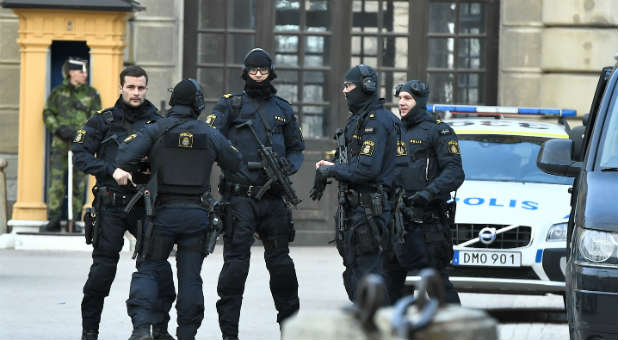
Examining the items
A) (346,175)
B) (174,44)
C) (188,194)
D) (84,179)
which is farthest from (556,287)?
(174,44)

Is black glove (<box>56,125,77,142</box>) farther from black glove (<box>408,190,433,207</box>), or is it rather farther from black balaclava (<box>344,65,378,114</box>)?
black balaclava (<box>344,65,378,114</box>)

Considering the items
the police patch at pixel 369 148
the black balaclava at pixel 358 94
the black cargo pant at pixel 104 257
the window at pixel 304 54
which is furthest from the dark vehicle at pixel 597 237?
the window at pixel 304 54

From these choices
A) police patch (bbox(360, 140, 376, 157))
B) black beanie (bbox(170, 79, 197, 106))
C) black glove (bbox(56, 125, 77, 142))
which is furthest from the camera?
black glove (bbox(56, 125, 77, 142))

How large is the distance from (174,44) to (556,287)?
8.30 metres

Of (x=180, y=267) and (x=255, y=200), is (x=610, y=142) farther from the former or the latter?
(x=180, y=267)

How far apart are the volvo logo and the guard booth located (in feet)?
21.9

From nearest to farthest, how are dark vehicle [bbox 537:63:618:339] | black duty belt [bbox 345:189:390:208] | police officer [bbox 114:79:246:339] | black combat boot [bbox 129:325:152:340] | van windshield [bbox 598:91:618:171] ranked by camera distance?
dark vehicle [bbox 537:63:618:339]
van windshield [bbox 598:91:618:171]
black combat boot [bbox 129:325:152:340]
police officer [bbox 114:79:246:339]
black duty belt [bbox 345:189:390:208]

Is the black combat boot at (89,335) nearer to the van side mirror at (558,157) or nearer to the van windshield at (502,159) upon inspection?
the van side mirror at (558,157)

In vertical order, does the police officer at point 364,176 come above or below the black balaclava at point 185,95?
below

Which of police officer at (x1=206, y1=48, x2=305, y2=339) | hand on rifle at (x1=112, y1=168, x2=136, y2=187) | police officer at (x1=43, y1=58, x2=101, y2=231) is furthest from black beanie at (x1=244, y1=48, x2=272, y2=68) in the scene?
police officer at (x1=43, y1=58, x2=101, y2=231)

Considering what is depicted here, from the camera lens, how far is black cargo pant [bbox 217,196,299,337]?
9.71m

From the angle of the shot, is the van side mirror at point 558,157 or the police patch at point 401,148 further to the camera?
the police patch at point 401,148

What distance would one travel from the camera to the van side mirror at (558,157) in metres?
8.73

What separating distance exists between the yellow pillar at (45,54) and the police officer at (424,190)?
23.0ft
